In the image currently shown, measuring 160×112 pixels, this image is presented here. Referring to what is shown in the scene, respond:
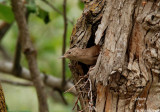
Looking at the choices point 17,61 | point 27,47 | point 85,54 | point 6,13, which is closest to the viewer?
point 85,54

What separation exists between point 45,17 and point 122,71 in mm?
1963

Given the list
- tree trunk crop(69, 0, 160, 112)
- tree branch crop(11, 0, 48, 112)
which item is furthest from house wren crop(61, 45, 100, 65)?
tree branch crop(11, 0, 48, 112)

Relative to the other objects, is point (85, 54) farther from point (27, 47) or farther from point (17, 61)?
point (17, 61)

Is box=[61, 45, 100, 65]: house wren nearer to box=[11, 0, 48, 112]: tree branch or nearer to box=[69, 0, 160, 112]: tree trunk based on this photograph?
box=[69, 0, 160, 112]: tree trunk

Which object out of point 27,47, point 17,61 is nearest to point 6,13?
point 27,47

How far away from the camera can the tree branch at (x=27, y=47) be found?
12.4 feet

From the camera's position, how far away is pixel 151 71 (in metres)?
2.26

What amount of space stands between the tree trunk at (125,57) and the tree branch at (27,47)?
5.09ft

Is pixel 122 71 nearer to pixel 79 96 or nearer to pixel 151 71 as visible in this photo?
pixel 151 71

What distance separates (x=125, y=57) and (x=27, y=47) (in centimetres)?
193

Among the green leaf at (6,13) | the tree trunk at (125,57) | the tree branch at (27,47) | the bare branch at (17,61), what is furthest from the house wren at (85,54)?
the bare branch at (17,61)

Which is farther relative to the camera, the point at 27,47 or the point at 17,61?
the point at 17,61

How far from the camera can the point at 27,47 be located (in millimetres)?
3926

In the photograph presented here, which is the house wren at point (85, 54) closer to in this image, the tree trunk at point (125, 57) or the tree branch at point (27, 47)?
the tree trunk at point (125, 57)
